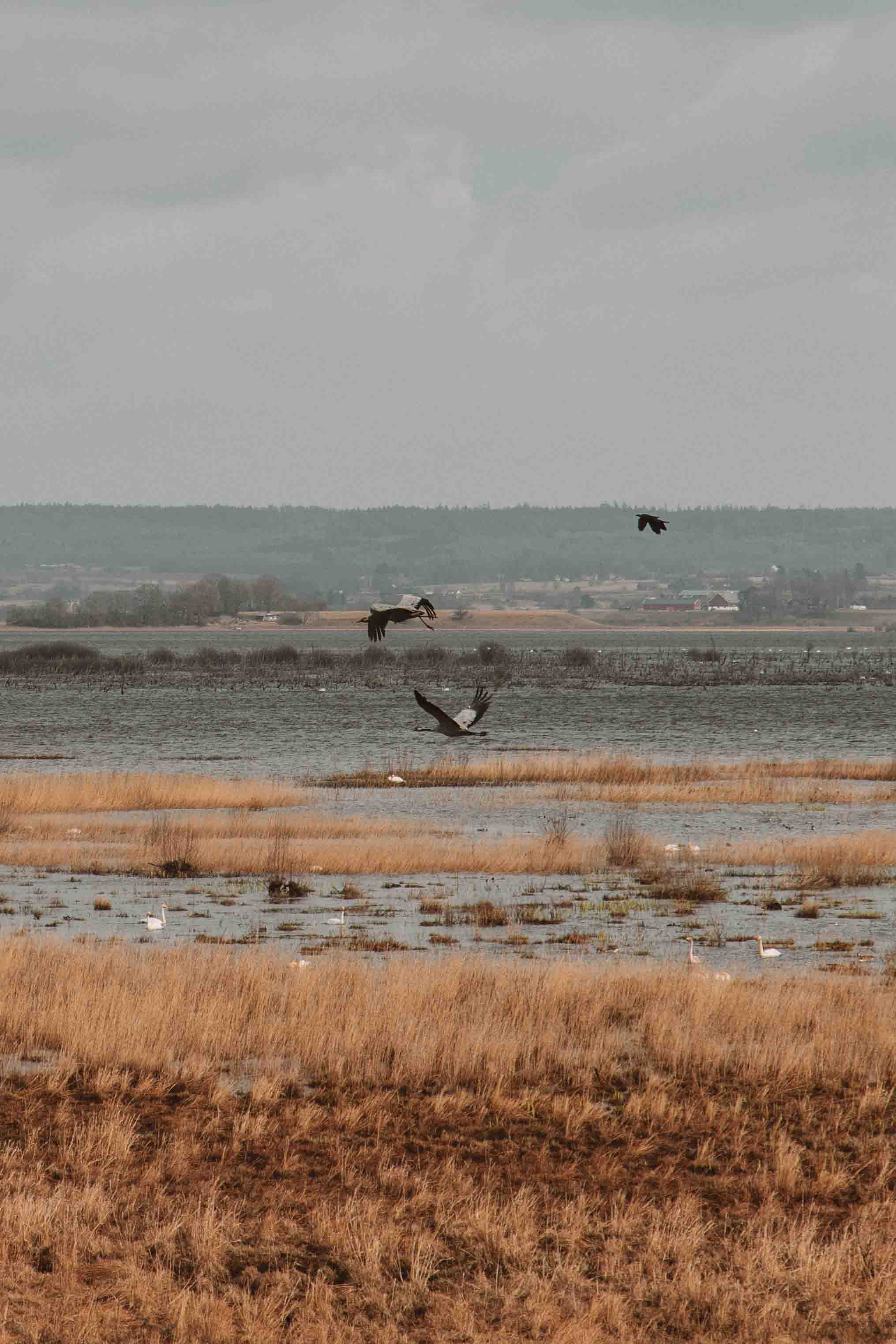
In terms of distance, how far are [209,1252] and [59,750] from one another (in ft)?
171

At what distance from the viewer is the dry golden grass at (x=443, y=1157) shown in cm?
872

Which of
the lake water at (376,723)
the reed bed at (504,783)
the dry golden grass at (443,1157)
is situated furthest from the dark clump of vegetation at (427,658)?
the dry golden grass at (443,1157)

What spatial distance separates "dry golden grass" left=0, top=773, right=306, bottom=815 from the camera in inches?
1494

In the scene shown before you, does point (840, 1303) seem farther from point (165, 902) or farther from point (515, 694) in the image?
point (515, 694)

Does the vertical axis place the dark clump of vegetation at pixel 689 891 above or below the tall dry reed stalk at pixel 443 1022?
below

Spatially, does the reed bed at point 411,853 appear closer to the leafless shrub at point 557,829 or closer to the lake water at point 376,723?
the leafless shrub at point 557,829

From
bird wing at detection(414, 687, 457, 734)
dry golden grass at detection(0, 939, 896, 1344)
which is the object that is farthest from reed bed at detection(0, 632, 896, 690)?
dry golden grass at detection(0, 939, 896, 1344)

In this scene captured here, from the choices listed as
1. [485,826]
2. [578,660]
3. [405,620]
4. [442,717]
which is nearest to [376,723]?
[485,826]

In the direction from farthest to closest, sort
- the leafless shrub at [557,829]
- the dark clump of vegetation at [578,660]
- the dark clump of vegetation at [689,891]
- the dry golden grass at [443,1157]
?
the dark clump of vegetation at [578,660], the leafless shrub at [557,829], the dark clump of vegetation at [689,891], the dry golden grass at [443,1157]

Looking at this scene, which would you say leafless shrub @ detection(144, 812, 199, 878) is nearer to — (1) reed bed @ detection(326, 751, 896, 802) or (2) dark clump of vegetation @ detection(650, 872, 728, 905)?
(2) dark clump of vegetation @ detection(650, 872, 728, 905)

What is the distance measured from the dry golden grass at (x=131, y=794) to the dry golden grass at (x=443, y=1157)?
70.0 ft

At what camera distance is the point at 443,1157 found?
37.1 feet

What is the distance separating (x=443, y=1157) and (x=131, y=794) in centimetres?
2919

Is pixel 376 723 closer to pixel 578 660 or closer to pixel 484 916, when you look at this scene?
pixel 484 916
